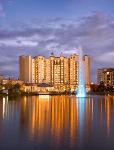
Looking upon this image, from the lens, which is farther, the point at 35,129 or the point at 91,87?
the point at 91,87

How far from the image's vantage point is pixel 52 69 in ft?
618

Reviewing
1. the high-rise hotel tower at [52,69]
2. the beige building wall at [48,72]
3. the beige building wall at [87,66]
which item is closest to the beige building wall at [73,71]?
the high-rise hotel tower at [52,69]

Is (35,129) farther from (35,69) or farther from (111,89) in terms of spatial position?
(35,69)

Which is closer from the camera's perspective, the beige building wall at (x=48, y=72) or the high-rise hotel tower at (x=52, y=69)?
the high-rise hotel tower at (x=52, y=69)

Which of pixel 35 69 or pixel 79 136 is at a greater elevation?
pixel 35 69

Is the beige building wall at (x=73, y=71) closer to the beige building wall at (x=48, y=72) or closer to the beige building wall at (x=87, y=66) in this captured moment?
the beige building wall at (x=87, y=66)

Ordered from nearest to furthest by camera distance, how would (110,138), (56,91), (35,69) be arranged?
(110,138), (56,91), (35,69)

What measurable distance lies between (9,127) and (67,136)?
4724 mm

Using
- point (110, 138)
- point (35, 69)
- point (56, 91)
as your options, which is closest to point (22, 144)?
point (110, 138)

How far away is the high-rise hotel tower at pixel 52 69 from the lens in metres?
183

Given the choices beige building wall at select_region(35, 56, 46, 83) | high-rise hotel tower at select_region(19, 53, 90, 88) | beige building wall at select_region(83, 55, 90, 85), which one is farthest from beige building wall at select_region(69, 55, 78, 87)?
beige building wall at select_region(35, 56, 46, 83)

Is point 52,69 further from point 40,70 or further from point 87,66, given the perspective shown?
point 87,66

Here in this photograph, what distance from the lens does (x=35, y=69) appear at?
187 meters

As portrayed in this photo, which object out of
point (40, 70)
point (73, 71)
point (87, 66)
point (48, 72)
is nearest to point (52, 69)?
point (48, 72)
